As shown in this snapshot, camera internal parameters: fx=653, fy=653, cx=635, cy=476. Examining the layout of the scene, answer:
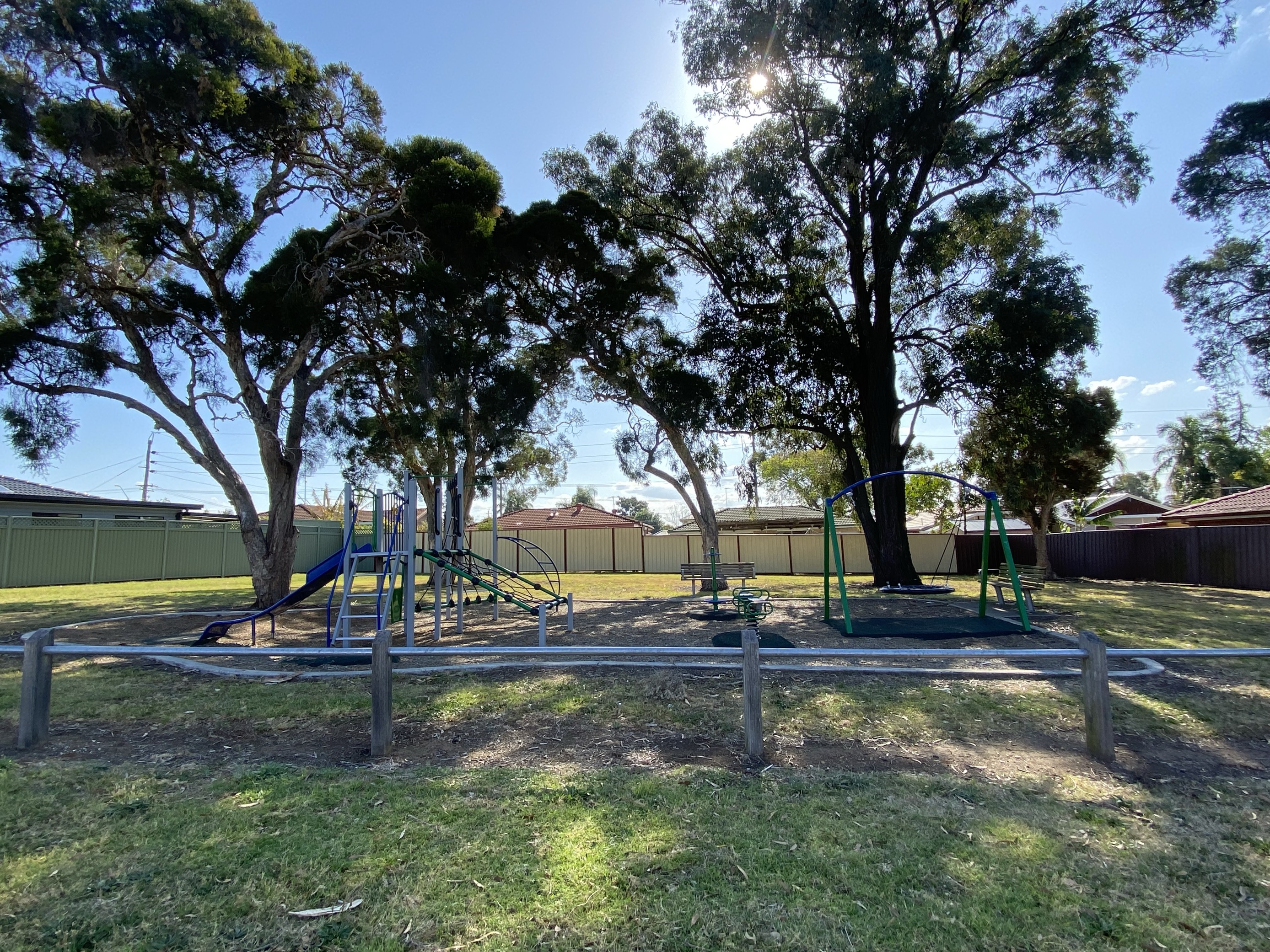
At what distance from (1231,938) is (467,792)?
333cm

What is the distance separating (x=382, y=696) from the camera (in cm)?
432

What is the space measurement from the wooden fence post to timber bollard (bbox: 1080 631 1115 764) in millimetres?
6878

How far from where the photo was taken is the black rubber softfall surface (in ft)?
28.3

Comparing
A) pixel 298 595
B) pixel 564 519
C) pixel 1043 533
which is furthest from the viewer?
pixel 564 519

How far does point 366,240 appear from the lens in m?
13.3

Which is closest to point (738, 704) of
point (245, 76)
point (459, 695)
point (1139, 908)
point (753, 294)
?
point (459, 695)

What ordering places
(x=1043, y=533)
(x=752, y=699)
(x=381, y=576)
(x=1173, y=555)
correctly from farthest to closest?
(x=1043, y=533)
(x=1173, y=555)
(x=381, y=576)
(x=752, y=699)

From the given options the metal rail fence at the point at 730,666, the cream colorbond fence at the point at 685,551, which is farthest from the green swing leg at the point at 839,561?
the cream colorbond fence at the point at 685,551

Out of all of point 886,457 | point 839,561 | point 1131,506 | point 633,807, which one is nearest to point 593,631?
point 839,561

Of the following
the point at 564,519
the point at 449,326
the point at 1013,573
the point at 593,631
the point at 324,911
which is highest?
the point at 449,326

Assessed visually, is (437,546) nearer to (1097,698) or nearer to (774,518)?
(1097,698)

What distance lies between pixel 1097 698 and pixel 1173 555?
1816 cm

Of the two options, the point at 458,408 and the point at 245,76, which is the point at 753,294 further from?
the point at 245,76

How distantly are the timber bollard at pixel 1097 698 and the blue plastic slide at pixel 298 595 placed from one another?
7828 millimetres
